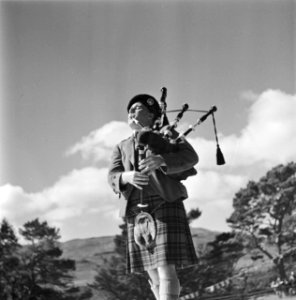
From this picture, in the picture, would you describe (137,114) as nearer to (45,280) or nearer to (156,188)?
(156,188)

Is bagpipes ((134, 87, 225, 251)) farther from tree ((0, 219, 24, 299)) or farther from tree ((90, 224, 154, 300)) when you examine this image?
tree ((0, 219, 24, 299))

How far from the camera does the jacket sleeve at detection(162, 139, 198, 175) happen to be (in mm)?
2051

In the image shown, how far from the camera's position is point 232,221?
608 inches

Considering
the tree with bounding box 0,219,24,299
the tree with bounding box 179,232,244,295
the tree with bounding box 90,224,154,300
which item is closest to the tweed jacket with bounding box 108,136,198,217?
the tree with bounding box 90,224,154,300

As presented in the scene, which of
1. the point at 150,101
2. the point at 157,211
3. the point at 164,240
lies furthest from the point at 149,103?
the point at 164,240

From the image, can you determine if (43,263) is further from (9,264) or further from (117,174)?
(117,174)

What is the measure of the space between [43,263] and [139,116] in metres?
14.1

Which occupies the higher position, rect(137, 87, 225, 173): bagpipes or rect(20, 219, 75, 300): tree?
rect(20, 219, 75, 300): tree

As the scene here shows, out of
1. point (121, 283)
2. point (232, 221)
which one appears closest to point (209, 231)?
point (232, 221)

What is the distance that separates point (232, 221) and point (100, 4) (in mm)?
12848

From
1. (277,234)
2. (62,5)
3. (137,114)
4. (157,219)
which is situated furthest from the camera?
(277,234)

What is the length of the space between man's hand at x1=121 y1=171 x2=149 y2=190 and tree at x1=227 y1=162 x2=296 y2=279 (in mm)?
13017

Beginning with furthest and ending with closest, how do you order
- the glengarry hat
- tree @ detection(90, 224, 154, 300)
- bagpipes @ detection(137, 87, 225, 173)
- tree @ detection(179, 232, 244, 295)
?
1. tree @ detection(179, 232, 244, 295)
2. tree @ detection(90, 224, 154, 300)
3. the glengarry hat
4. bagpipes @ detection(137, 87, 225, 173)

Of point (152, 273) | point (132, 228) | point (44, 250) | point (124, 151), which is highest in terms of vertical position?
point (44, 250)
